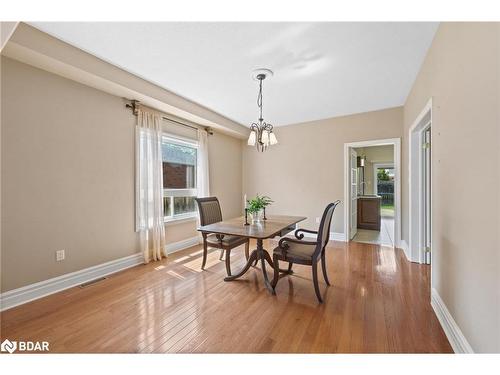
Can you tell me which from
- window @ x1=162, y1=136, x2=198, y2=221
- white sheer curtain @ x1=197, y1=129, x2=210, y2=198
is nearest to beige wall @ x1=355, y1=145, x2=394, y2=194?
white sheer curtain @ x1=197, y1=129, x2=210, y2=198

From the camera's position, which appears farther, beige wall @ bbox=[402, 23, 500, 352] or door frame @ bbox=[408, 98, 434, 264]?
door frame @ bbox=[408, 98, 434, 264]

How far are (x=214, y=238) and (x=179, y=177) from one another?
1.65 meters

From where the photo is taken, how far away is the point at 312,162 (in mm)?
4766

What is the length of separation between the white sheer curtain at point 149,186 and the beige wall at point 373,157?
7320mm

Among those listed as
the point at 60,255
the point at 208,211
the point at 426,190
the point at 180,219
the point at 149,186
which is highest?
the point at 149,186

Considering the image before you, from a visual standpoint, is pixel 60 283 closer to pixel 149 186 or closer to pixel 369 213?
pixel 149 186

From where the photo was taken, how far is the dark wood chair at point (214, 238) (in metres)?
2.80

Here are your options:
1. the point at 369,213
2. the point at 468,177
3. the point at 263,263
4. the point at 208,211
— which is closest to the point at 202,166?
the point at 208,211

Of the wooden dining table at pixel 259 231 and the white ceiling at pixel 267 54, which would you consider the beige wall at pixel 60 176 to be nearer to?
the white ceiling at pixel 267 54

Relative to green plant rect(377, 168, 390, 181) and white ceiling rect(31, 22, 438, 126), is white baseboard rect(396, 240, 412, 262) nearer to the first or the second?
white ceiling rect(31, 22, 438, 126)

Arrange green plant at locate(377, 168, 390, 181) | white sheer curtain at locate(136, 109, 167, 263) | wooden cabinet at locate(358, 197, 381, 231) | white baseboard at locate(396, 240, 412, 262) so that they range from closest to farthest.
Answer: white sheer curtain at locate(136, 109, 167, 263) → white baseboard at locate(396, 240, 412, 262) → wooden cabinet at locate(358, 197, 381, 231) → green plant at locate(377, 168, 390, 181)

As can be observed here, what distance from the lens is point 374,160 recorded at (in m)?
8.56

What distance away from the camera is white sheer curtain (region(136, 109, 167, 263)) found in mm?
3236

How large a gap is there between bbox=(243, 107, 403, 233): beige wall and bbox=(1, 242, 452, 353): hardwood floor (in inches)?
79.6
